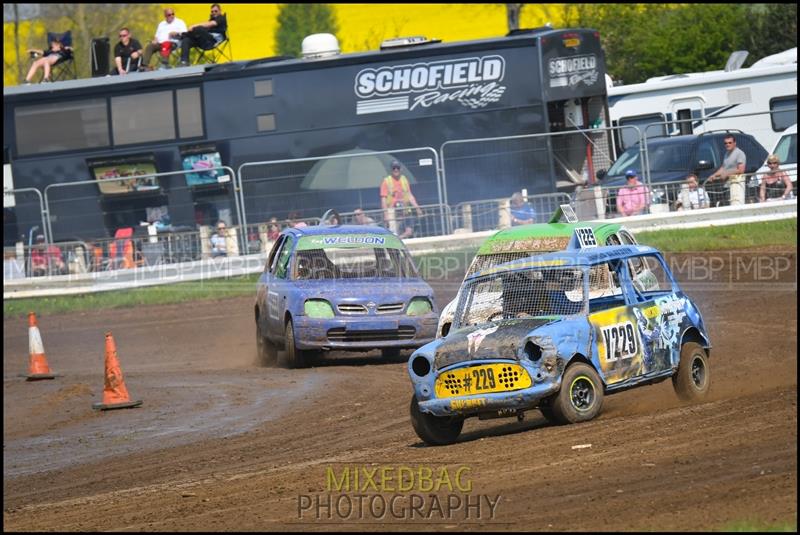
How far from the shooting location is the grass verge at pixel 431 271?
21625 millimetres

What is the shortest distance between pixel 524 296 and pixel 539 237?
Answer: 3.47 m

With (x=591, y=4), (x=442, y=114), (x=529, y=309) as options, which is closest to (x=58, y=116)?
(x=442, y=114)

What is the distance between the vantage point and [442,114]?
25.0m

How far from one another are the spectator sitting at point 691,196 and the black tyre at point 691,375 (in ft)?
39.8

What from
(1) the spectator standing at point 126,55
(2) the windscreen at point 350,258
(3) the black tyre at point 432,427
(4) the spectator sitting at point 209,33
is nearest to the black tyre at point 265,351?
(2) the windscreen at point 350,258

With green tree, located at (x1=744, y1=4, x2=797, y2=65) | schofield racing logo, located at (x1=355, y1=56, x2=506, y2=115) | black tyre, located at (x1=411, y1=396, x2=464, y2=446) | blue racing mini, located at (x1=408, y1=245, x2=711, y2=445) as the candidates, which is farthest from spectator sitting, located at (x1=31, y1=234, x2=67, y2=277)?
green tree, located at (x1=744, y1=4, x2=797, y2=65)

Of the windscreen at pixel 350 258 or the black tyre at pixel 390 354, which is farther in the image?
the black tyre at pixel 390 354

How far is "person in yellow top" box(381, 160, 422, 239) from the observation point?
23250mm

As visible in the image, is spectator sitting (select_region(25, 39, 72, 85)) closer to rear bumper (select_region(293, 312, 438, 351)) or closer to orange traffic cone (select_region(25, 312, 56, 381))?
orange traffic cone (select_region(25, 312, 56, 381))

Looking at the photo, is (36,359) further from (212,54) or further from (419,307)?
(212,54)

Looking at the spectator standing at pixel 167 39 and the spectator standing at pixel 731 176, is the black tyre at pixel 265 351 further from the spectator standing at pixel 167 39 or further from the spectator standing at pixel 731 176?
the spectator standing at pixel 167 39

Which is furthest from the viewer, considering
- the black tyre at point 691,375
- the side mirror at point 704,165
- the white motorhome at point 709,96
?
the white motorhome at point 709,96

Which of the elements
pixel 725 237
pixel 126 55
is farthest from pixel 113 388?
pixel 126 55

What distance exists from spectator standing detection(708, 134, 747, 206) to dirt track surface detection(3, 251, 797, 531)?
4926mm
